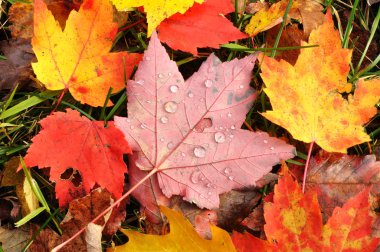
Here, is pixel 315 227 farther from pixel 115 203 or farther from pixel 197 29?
pixel 197 29

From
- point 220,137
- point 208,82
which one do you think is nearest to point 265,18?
point 208,82

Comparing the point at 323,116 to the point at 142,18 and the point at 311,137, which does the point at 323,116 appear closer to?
the point at 311,137

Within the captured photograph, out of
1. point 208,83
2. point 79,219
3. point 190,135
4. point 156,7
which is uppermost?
point 156,7

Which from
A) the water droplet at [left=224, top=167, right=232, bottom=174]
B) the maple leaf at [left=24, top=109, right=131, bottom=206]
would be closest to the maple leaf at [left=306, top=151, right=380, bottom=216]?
the water droplet at [left=224, top=167, right=232, bottom=174]

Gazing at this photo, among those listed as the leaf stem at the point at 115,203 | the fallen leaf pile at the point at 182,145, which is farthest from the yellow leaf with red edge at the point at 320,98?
the leaf stem at the point at 115,203

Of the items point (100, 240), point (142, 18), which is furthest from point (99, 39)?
point (100, 240)

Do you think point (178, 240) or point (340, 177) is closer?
point (178, 240)

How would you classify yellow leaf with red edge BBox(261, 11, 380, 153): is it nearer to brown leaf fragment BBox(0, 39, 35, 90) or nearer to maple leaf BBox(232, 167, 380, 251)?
maple leaf BBox(232, 167, 380, 251)
